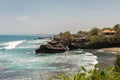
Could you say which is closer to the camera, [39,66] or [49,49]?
[39,66]

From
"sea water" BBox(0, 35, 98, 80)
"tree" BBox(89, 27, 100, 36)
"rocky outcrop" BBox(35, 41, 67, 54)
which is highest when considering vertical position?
"tree" BBox(89, 27, 100, 36)

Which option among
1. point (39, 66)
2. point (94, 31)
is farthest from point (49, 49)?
point (94, 31)

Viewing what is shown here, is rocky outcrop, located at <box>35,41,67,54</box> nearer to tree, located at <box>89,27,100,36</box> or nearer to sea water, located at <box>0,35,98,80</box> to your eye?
sea water, located at <box>0,35,98,80</box>

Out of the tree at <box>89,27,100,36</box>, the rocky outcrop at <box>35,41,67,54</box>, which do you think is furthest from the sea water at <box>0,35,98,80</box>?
the tree at <box>89,27,100,36</box>

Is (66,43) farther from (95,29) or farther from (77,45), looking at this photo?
(95,29)

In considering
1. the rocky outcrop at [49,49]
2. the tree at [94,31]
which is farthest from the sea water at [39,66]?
the tree at [94,31]

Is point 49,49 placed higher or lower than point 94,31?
lower

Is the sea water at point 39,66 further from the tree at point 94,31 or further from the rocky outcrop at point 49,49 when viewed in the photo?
the tree at point 94,31

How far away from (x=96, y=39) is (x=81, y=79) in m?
90.4

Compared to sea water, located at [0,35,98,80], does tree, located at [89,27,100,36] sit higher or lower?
higher

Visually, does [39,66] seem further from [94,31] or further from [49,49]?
[94,31]

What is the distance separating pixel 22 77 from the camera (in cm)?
4119

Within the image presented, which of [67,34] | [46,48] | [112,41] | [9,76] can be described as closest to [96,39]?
[112,41]

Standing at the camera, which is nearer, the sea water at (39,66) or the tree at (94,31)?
the sea water at (39,66)
